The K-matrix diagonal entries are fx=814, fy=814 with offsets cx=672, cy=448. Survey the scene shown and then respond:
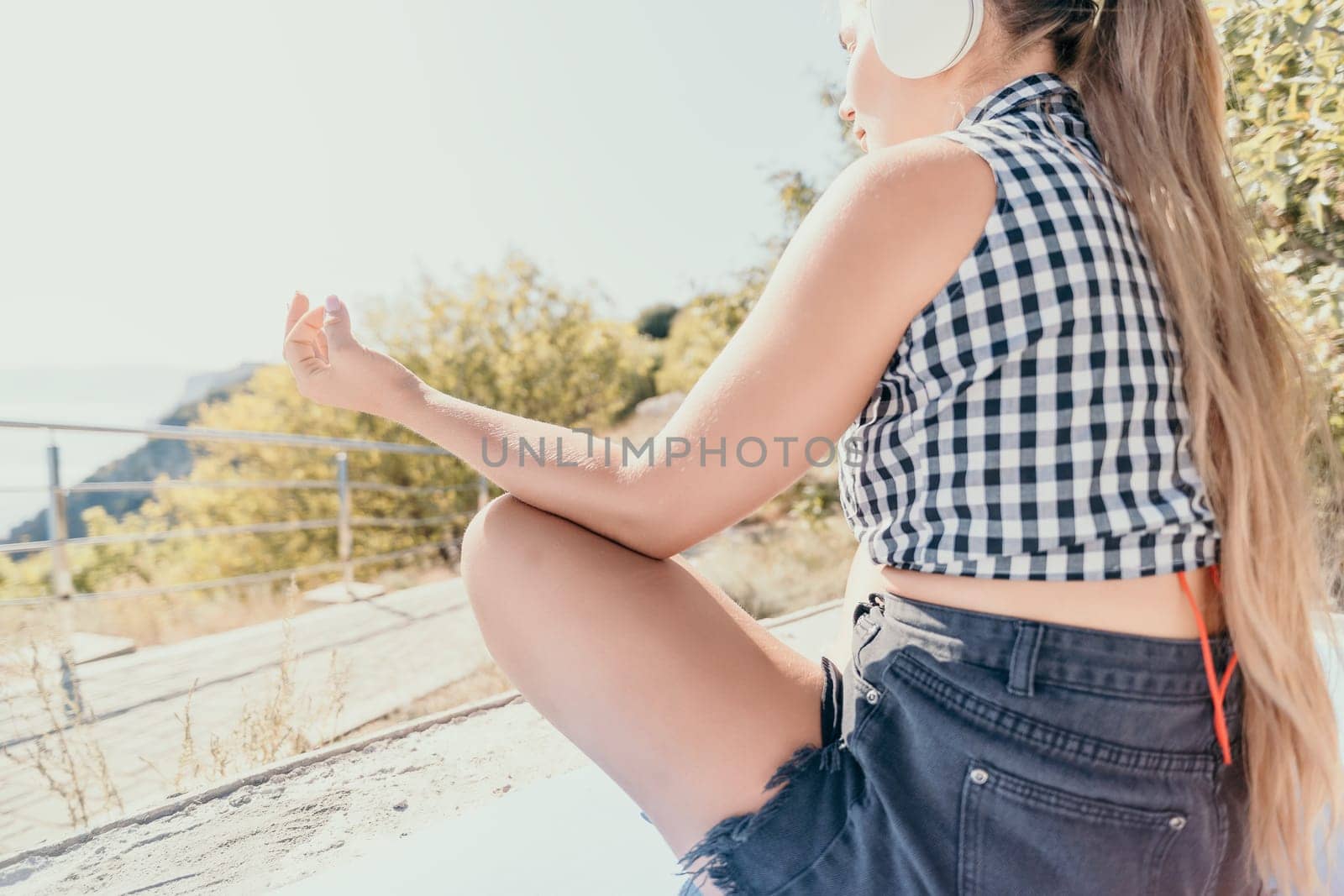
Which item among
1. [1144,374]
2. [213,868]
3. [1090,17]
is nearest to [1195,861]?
[1144,374]

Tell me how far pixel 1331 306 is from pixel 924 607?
98.1 inches

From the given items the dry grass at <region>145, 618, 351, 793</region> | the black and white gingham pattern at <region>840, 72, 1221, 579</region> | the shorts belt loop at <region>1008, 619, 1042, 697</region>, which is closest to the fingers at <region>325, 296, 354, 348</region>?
the black and white gingham pattern at <region>840, 72, 1221, 579</region>

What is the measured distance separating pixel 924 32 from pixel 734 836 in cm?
89

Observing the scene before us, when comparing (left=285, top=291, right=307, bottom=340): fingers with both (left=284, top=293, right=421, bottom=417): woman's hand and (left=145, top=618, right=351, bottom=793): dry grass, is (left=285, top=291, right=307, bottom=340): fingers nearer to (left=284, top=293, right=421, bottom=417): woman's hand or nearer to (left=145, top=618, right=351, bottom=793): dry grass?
(left=284, top=293, right=421, bottom=417): woman's hand

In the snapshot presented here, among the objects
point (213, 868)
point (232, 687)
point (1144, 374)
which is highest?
point (1144, 374)

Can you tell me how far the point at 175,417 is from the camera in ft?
94.5

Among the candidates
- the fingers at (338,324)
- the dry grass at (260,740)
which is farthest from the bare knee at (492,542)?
the dry grass at (260,740)

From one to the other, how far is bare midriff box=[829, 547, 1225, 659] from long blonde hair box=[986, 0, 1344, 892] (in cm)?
4

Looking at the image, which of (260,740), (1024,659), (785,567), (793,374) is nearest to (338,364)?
(793,374)

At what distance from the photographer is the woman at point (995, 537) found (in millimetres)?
716

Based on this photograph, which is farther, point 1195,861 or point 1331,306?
point 1331,306

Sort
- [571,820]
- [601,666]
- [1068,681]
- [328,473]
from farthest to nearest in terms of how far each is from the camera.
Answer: [328,473]
[571,820]
[601,666]
[1068,681]

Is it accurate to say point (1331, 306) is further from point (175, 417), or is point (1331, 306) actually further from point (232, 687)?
point (175, 417)

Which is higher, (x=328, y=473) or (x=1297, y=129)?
(x=1297, y=129)
